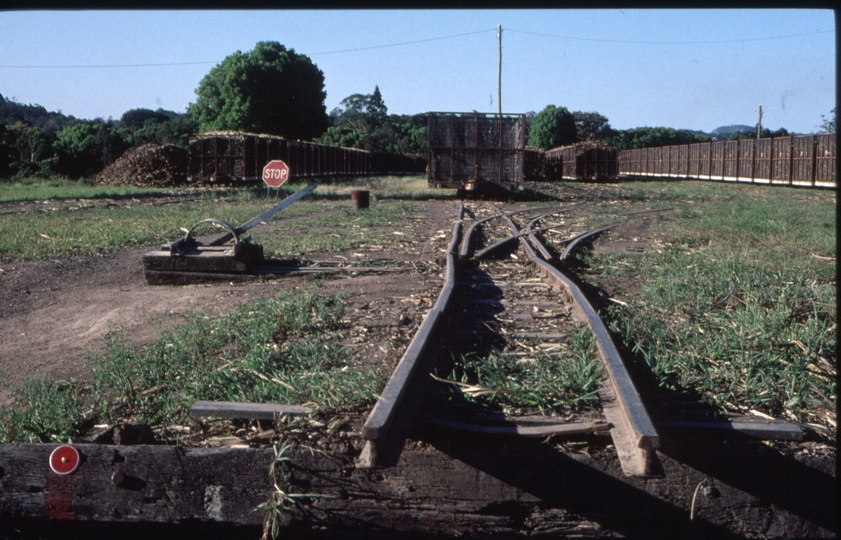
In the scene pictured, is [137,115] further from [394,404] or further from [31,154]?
[394,404]

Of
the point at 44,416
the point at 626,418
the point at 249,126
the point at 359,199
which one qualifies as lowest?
the point at 44,416

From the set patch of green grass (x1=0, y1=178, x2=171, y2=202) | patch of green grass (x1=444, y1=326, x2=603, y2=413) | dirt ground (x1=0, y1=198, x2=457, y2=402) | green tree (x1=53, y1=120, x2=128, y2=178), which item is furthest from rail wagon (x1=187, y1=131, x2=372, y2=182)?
patch of green grass (x1=444, y1=326, x2=603, y2=413)

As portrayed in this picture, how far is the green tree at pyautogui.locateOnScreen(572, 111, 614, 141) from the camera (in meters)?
89.1

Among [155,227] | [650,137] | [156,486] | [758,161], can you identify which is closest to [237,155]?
[155,227]

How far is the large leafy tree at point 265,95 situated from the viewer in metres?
57.0

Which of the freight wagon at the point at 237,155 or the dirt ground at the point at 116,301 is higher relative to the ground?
the freight wagon at the point at 237,155

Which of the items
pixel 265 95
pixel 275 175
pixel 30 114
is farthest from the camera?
pixel 30 114

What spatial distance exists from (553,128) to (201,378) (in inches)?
2746

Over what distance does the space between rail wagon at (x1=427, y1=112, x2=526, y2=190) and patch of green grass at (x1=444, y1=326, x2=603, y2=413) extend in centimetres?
1818

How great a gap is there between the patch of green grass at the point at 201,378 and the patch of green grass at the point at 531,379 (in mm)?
457

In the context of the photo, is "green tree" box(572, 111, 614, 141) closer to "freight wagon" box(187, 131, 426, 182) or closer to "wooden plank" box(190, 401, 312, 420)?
"freight wagon" box(187, 131, 426, 182)

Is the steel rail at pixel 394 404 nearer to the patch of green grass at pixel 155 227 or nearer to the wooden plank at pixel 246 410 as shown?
the wooden plank at pixel 246 410

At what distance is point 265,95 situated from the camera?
192ft

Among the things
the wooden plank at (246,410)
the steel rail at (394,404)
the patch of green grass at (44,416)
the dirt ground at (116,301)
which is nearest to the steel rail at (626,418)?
the steel rail at (394,404)
